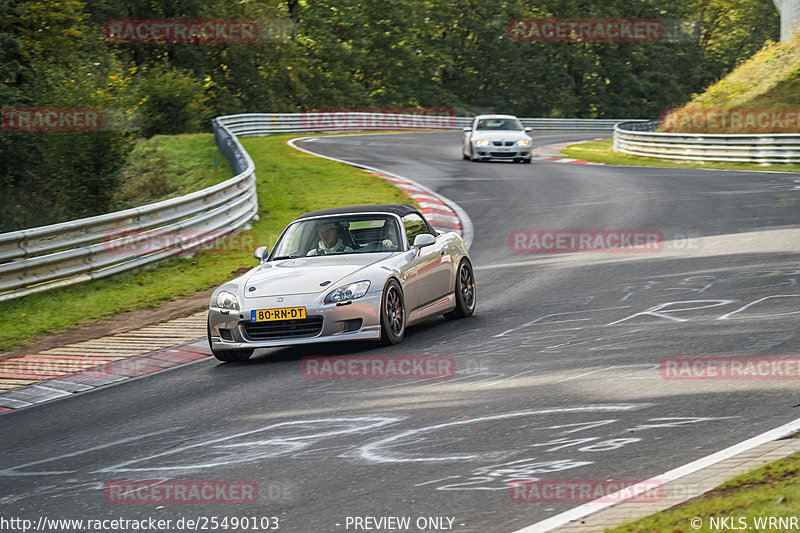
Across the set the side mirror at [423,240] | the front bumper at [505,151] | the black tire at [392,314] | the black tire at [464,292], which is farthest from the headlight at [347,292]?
the front bumper at [505,151]

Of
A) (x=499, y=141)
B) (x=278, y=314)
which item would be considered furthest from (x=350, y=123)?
(x=278, y=314)

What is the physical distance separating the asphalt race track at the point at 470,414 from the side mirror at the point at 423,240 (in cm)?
92

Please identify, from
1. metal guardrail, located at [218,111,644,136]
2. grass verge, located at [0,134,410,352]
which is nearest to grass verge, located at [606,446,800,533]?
grass verge, located at [0,134,410,352]

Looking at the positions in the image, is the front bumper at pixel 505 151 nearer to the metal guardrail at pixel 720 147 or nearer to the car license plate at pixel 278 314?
the metal guardrail at pixel 720 147

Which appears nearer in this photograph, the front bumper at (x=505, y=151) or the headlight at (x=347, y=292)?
the headlight at (x=347, y=292)

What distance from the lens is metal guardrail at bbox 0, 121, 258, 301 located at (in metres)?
12.8

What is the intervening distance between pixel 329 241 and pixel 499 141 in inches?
848

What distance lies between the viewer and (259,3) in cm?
6569

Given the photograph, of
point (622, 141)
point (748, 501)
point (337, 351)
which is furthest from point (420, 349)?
point (622, 141)

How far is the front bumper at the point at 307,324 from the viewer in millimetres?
9062

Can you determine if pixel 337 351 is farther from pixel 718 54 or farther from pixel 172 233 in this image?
pixel 718 54

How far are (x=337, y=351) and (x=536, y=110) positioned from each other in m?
78.4

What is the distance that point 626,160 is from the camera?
1328 inches

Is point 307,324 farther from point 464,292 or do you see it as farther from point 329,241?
point 464,292
